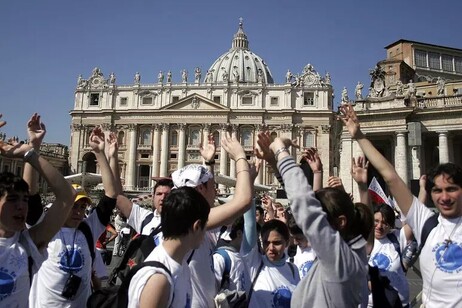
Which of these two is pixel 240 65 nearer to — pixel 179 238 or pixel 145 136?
pixel 145 136

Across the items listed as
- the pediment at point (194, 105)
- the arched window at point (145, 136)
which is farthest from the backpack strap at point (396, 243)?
the arched window at point (145, 136)

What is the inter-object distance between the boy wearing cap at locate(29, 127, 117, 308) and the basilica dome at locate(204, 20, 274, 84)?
8220 cm

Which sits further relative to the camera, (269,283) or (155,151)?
(155,151)

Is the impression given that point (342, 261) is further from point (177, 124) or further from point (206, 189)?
point (177, 124)

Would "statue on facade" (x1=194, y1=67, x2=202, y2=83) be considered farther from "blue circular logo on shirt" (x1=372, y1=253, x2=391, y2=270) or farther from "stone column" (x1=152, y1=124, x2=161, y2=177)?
"blue circular logo on shirt" (x1=372, y1=253, x2=391, y2=270)

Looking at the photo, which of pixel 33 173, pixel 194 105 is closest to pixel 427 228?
pixel 33 173

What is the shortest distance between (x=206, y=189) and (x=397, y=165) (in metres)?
20.0

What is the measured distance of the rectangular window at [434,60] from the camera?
4106 centimetres

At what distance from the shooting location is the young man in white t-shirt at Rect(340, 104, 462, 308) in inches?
106

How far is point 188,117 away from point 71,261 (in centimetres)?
5623

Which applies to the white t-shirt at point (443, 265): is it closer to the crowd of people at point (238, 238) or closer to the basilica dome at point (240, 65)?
the crowd of people at point (238, 238)

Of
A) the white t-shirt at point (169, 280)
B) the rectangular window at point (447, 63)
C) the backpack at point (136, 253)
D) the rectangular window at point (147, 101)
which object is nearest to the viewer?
the white t-shirt at point (169, 280)

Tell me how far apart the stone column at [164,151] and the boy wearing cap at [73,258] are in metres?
54.7

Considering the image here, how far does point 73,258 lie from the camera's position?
140 inches
